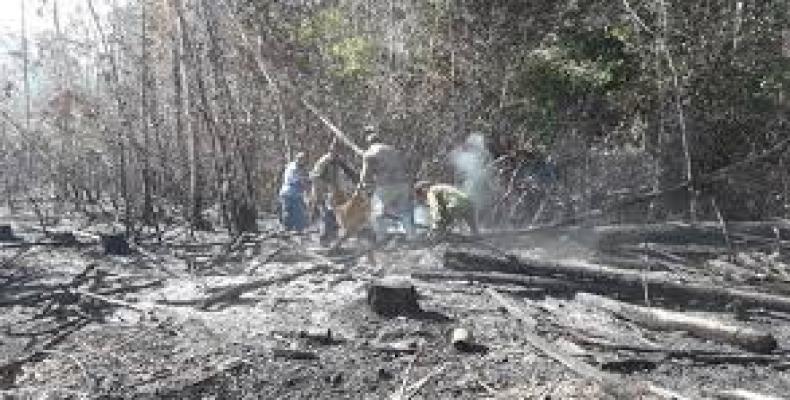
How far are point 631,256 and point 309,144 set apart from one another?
10484 millimetres

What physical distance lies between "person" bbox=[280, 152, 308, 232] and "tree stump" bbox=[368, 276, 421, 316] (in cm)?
716

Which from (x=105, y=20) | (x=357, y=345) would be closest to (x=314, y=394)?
(x=357, y=345)

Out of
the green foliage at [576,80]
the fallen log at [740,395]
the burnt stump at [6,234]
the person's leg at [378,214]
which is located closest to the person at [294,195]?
the person's leg at [378,214]

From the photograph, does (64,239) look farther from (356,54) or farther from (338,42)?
(338,42)

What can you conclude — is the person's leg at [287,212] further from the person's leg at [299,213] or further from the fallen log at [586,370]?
the fallen log at [586,370]

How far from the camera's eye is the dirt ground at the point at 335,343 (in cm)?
741

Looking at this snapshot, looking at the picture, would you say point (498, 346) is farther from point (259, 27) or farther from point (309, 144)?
point (259, 27)

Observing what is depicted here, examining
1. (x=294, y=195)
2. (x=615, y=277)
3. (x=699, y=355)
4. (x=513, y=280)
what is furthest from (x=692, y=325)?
(x=294, y=195)

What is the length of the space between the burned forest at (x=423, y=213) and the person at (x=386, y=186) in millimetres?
57

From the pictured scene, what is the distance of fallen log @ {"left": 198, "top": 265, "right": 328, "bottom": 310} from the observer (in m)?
10.5

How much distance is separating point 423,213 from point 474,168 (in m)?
2.83

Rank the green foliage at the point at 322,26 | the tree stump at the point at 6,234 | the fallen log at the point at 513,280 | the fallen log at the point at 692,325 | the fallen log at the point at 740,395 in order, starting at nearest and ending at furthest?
the fallen log at the point at 740,395 → the fallen log at the point at 692,325 → the fallen log at the point at 513,280 → the tree stump at the point at 6,234 → the green foliage at the point at 322,26

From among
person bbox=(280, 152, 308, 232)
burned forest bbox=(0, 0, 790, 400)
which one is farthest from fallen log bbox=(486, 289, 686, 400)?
person bbox=(280, 152, 308, 232)

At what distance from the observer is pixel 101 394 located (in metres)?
7.49
